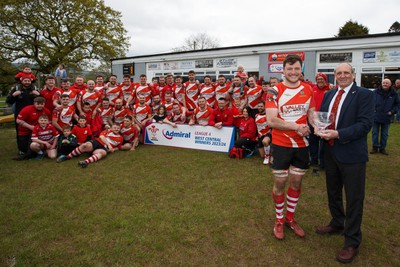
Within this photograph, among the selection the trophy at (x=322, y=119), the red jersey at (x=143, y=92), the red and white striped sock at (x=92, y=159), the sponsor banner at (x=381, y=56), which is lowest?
the red and white striped sock at (x=92, y=159)

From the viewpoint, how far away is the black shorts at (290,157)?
2953mm

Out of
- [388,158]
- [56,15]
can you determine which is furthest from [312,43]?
[56,15]

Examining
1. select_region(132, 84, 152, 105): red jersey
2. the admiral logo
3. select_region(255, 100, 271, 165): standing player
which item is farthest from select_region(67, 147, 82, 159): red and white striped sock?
select_region(255, 100, 271, 165): standing player

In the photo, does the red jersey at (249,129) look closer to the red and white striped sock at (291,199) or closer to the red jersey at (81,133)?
the red and white striped sock at (291,199)

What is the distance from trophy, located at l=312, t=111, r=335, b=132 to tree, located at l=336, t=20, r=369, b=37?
109 ft

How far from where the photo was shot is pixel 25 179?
5.14 meters

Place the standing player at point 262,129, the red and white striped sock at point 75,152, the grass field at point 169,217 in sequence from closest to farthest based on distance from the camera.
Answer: the grass field at point 169,217 < the standing player at point 262,129 < the red and white striped sock at point 75,152

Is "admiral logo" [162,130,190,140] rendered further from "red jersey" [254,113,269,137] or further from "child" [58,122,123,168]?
"red jersey" [254,113,269,137]

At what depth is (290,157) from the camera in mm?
2965

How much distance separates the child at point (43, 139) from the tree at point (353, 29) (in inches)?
1309

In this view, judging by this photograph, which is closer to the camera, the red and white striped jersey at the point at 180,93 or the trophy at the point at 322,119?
the trophy at the point at 322,119

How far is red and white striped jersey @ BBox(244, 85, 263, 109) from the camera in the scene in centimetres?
722

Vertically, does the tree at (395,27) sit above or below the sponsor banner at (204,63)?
above

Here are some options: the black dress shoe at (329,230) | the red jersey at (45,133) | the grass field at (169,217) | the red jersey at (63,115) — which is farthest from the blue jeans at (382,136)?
the red jersey at (45,133)
